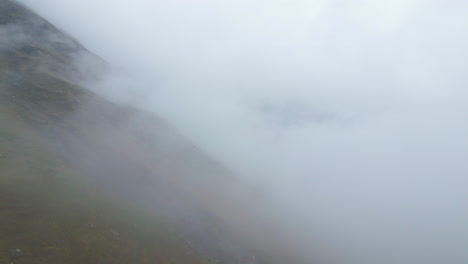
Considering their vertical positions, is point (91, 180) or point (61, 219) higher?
point (91, 180)

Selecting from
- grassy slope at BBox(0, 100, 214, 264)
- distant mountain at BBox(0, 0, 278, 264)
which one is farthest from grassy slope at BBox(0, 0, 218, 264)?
distant mountain at BBox(0, 0, 278, 264)

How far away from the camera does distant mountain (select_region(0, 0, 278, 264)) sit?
171ft

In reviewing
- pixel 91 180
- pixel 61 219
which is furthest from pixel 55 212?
pixel 91 180

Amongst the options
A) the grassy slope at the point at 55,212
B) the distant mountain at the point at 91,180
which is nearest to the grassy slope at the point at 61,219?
the grassy slope at the point at 55,212

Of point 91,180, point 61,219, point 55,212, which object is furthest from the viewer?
point 91,180

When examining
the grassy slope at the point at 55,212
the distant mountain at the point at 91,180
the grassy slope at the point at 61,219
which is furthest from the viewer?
the distant mountain at the point at 91,180

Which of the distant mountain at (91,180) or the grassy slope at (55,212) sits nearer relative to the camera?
the grassy slope at (55,212)

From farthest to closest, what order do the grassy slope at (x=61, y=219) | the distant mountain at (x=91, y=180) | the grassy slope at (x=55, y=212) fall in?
the distant mountain at (x=91, y=180) → the grassy slope at (x=55, y=212) → the grassy slope at (x=61, y=219)

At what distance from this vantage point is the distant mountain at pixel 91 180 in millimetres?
52031

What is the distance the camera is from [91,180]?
74.2m

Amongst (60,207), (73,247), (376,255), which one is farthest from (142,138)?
(376,255)

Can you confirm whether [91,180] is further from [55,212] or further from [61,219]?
[61,219]

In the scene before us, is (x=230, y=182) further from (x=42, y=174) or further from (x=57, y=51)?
(x=57, y=51)

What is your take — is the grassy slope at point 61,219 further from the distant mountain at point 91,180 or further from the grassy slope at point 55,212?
the distant mountain at point 91,180
